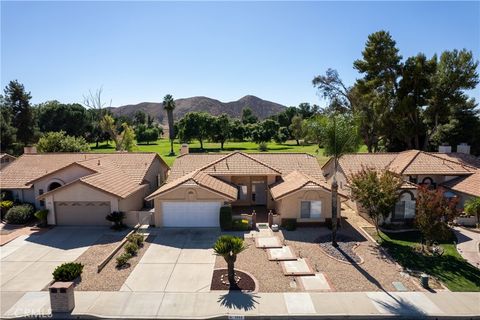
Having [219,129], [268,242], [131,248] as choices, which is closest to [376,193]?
[268,242]

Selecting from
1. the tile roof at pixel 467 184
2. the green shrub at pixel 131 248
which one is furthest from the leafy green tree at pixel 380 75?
the green shrub at pixel 131 248

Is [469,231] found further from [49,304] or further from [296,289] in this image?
[49,304]

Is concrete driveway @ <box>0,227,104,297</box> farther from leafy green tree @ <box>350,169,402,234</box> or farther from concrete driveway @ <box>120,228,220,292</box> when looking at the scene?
leafy green tree @ <box>350,169,402,234</box>

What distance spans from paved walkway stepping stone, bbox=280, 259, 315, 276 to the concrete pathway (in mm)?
9156

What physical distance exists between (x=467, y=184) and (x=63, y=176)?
106 feet

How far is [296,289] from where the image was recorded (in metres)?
15.2

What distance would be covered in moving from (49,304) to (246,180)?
1747 cm

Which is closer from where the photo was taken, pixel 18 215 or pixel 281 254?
pixel 281 254

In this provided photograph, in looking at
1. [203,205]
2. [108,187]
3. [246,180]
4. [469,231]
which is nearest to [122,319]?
[203,205]

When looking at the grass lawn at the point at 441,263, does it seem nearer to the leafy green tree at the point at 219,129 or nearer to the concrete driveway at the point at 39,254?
the concrete driveway at the point at 39,254

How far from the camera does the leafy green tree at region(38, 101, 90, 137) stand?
3248 inches

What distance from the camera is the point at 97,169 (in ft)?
90.2

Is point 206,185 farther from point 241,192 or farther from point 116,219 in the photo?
point 116,219

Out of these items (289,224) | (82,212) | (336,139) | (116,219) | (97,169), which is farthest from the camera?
(97,169)
